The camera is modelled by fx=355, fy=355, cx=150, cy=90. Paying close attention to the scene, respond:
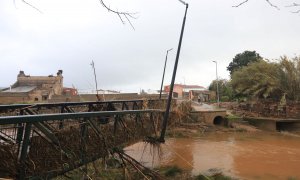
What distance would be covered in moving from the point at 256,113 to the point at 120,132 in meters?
28.6

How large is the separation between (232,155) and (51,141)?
47.3 feet

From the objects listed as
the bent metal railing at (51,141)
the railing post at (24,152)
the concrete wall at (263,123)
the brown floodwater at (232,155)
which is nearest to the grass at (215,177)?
the brown floodwater at (232,155)

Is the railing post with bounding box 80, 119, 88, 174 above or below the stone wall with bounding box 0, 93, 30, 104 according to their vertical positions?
below

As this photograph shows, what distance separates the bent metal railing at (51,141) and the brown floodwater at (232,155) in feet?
16.6

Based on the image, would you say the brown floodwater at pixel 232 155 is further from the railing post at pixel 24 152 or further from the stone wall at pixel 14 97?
the stone wall at pixel 14 97

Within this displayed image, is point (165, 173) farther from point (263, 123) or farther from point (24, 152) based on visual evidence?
point (263, 123)

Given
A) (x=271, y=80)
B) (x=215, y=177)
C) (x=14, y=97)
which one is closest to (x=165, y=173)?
(x=215, y=177)

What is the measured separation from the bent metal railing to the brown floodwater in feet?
16.6

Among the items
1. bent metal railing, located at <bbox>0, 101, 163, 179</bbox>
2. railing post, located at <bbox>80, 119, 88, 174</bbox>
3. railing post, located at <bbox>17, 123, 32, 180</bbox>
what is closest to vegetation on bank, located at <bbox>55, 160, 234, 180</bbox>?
bent metal railing, located at <bbox>0, 101, 163, 179</bbox>

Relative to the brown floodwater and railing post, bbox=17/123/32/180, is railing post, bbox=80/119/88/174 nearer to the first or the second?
railing post, bbox=17/123/32/180

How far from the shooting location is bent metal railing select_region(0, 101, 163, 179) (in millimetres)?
4570

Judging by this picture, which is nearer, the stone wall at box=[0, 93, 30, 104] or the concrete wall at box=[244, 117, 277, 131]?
the concrete wall at box=[244, 117, 277, 131]

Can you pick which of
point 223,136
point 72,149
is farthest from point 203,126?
point 72,149

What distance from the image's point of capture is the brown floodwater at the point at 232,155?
48.0 feet
